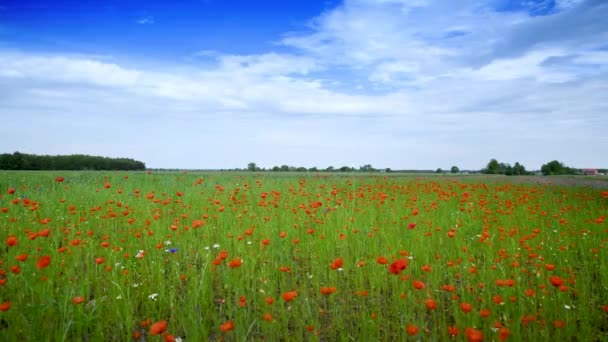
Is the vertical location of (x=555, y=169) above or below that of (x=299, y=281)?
above

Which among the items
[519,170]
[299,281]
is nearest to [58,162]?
[299,281]

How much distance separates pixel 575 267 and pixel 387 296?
3.03 meters

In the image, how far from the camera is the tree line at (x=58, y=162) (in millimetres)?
38688

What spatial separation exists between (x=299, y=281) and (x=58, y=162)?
48.2 m

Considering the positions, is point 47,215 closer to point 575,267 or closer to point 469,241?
point 469,241

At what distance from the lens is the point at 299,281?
14.4 feet

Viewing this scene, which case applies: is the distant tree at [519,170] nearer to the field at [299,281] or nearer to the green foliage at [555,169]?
the green foliage at [555,169]

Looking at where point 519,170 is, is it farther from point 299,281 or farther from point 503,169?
point 299,281

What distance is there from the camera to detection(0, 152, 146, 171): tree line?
127 ft

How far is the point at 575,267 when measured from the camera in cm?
489

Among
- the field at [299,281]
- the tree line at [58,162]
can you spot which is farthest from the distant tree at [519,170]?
the tree line at [58,162]

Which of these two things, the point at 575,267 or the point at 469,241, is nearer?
the point at 575,267

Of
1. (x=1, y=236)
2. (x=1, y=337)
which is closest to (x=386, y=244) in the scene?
(x=1, y=337)

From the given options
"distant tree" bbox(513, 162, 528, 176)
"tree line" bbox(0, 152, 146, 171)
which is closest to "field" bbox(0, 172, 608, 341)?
"tree line" bbox(0, 152, 146, 171)
